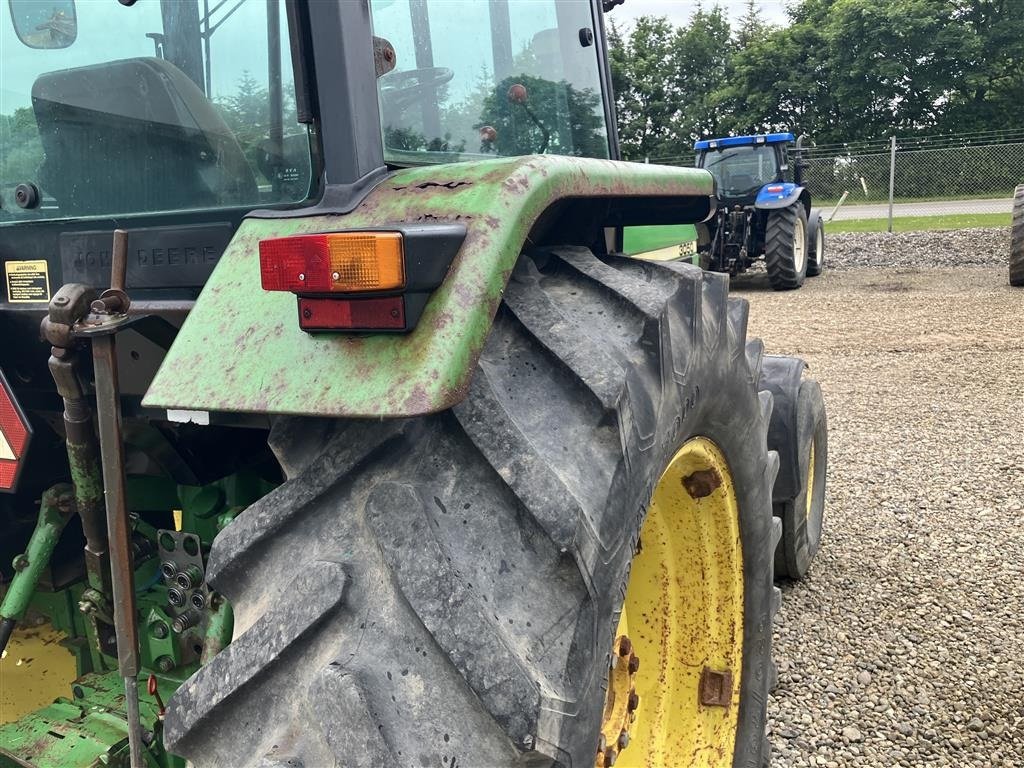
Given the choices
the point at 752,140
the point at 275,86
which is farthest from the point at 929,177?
the point at 275,86

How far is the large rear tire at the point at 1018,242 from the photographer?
9.68 meters

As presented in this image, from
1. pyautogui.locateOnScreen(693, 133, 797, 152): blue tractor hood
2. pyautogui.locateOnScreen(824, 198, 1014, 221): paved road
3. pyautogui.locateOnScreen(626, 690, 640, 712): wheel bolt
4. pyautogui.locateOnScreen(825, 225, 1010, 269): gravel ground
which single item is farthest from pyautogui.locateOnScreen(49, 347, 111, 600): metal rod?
pyautogui.locateOnScreen(824, 198, 1014, 221): paved road

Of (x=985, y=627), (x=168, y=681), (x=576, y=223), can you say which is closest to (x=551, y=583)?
(x=576, y=223)

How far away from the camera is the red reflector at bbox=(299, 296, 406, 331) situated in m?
1.05

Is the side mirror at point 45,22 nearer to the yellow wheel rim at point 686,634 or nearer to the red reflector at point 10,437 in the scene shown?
the red reflector at point 10,437

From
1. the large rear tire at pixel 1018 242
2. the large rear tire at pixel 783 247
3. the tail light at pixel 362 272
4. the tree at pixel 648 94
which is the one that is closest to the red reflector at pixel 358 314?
the tail light at pixel 362 272

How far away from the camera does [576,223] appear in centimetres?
162

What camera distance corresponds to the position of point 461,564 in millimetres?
1031

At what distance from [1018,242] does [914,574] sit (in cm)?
797

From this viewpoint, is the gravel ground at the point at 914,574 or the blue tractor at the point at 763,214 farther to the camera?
the blue tractor at the point at 763,214

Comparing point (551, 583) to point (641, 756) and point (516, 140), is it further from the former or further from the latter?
point (516, 140)

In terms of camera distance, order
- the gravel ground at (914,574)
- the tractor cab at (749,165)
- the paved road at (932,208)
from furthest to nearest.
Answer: the paved road at (932,208), the tractor cab at (749,165), the gravel ground at (914,574)

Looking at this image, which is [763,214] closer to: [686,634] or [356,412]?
[686,634]

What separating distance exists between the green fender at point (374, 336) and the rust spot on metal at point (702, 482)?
0.64 meters
